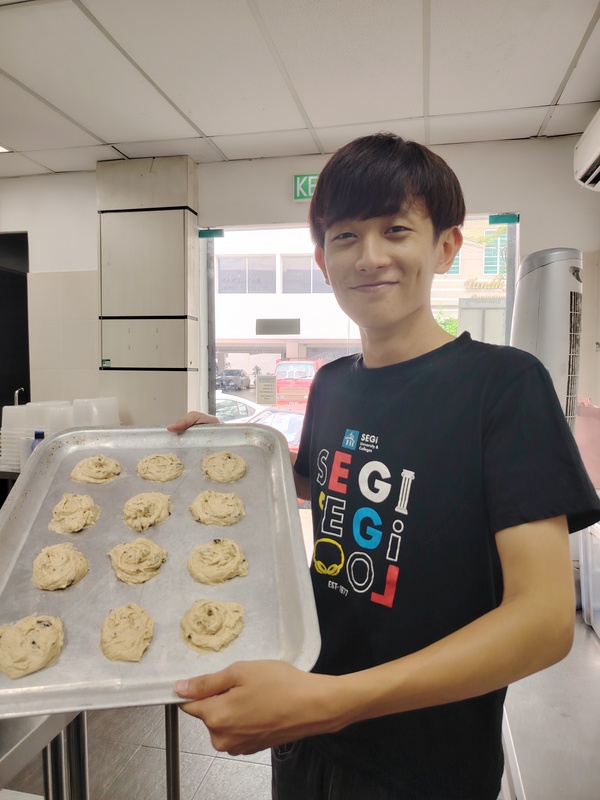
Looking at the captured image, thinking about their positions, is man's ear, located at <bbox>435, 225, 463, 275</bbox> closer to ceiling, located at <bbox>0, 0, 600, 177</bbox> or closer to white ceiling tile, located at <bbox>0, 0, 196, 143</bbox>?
ceiling, located at <bbox>0, 0, 600, 177</bbox>

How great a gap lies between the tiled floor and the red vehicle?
204cm

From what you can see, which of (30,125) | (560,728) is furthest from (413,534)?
(30,125)

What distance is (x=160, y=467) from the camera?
125 centimetres

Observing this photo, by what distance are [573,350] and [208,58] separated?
2.04 m

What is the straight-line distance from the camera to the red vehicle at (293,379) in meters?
3.52

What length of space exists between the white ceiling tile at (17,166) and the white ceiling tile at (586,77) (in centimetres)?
326

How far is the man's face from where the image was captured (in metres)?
0.82

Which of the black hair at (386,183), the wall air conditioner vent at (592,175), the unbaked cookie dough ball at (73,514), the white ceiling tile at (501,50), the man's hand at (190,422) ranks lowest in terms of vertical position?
the unbaked cookie dough ball at (73,514)

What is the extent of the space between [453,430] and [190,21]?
→ 2020 millimetres

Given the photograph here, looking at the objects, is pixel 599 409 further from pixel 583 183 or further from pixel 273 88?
pixel 273 88

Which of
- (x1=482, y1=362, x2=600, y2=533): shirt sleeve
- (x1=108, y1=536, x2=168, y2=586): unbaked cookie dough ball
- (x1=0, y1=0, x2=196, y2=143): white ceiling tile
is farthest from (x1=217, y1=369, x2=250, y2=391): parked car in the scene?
(x1=482, y1=362, x2=600, y2=533): shirt sleeve

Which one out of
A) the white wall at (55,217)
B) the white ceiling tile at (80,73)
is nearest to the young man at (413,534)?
the white ceiling tile at (80,73)

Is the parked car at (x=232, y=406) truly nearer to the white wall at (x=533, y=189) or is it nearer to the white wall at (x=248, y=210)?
the white wall at (x=248, y=210)

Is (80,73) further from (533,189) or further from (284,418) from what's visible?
(533,189)
